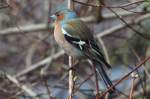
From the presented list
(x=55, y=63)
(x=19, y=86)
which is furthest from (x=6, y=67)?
(x=19, y=86)

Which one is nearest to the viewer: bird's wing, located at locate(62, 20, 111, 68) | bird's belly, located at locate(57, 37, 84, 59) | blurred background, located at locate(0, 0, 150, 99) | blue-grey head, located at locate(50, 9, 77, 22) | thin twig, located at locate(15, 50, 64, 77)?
bird's wing, located at locate(62, 20, 111, 68)

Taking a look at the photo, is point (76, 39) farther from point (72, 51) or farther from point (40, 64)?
point (40, 64)

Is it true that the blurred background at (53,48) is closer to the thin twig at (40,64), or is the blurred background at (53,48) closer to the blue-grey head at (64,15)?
the thin twig at (40,64)

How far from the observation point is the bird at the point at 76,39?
4.36 meters

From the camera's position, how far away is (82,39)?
4.47 meters

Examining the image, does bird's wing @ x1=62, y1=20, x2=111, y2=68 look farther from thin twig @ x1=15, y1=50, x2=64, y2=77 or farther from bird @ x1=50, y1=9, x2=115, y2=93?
thin twig @ x1=15, y1=50, x2=64, y2=77

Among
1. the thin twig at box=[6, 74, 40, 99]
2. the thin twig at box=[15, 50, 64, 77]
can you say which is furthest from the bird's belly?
the thin twig at box=[15, 50, 64, 77]

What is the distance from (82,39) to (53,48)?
76.5 inches

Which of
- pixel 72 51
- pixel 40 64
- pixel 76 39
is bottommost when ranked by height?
pixel 40 64

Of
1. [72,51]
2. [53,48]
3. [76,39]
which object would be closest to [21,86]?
[72,51]

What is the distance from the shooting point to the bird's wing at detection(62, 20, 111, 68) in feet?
14.3

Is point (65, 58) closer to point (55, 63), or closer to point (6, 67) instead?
point (55, 63)

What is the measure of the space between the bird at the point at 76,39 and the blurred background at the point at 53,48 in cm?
52

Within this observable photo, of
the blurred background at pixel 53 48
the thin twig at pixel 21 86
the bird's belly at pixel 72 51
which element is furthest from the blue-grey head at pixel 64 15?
the thin twig at pixel 21 86
